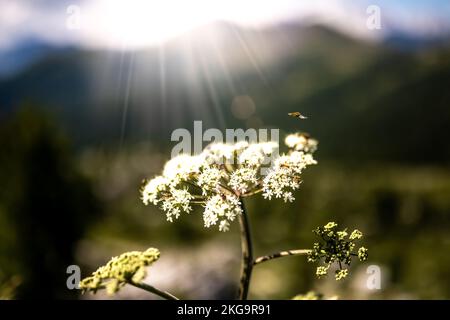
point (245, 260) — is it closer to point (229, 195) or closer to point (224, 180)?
point (229, 195)

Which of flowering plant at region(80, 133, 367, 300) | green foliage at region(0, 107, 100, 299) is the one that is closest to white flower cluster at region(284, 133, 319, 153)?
flowering plant at region(80, 133, 367, 300)

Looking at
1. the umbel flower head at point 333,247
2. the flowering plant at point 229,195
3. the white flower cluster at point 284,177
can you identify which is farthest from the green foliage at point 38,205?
the umbel flower head at point 333,247

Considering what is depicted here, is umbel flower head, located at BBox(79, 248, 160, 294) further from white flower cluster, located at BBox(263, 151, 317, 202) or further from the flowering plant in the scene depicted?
white flower cluster, located at BBox(263, 151, 317, 202)

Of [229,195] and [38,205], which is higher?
[38,205]

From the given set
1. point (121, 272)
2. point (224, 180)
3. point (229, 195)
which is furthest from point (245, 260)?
point (121, 272)

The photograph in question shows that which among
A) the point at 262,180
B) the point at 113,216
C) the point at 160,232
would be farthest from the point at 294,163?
the point at 113,216
